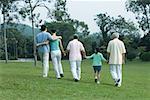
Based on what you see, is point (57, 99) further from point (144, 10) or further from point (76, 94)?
point (144, 10)

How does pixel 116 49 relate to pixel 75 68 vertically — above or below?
above

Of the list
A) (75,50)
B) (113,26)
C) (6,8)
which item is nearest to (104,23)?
(113,26)

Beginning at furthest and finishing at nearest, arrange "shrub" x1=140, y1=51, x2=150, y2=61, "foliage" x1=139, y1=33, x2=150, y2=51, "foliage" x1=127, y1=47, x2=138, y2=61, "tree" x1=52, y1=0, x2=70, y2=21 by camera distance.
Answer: "foliage" x1=139, y1=33, x2=150, y2=51 < "foliage" x1=127, y1=47, x2=138, y2=61 < "shrub" x1=140, y1=51, x2=150, y2=61 < "tree" x1=52, y1=0, x2=70, y2=21

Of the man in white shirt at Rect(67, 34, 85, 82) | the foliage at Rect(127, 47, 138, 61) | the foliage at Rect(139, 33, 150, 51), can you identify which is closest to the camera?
the man in white shirt at Rect(67, 34, 85, 82)

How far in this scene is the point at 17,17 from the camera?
155 ft

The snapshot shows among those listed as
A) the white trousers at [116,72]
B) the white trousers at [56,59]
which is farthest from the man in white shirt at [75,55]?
the white trousers at [116,72]

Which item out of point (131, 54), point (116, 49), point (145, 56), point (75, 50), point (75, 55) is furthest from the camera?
point (131, 54)

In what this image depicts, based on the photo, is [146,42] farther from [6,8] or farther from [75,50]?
[75,50]

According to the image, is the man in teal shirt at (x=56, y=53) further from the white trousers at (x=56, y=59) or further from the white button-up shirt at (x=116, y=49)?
the white button-up shirt at (x=116, y=49)

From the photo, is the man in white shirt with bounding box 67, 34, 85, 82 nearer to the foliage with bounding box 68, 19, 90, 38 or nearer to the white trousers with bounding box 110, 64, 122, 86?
the white trousers with bounding box 110, 64, 122, 86

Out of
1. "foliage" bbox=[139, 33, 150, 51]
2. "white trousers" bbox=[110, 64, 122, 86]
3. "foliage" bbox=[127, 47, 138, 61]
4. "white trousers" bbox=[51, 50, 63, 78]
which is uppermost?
"foliage" bbox=[139, 33, 150, 51]

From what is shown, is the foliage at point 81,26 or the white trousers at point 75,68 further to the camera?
the foliage at point 81,26

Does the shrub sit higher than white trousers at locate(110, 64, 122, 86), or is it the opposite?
the shrub

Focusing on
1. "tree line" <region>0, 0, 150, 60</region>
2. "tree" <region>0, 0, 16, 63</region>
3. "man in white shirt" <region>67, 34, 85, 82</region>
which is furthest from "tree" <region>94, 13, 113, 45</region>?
"man in white shirt" <region>67, 34, 85, 82</region>
